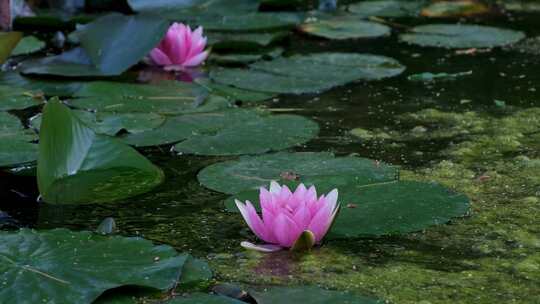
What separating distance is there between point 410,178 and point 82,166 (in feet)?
2.39

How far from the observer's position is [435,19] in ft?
15.0

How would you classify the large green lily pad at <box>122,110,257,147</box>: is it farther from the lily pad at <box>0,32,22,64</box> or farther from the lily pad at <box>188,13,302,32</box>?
the lily pad at <box>188,13,302,32</box>

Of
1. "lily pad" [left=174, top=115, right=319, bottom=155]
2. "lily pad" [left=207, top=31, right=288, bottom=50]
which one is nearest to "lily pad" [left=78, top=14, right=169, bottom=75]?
"lily pad" [left=207, top=31, right=288, bottom=50]

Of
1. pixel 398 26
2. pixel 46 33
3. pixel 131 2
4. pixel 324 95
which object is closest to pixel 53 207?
pixel 324 95

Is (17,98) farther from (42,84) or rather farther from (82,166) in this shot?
(82,166)

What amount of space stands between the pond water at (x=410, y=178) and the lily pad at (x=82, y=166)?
40mm

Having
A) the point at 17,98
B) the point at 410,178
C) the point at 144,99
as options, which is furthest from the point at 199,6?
the point at 410,178

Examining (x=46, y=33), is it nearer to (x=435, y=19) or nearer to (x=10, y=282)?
(x=435, y=19)

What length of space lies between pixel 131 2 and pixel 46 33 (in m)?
0.78

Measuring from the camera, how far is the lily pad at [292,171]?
7.45 ft

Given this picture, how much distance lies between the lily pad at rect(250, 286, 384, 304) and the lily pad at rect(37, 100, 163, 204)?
659 mm

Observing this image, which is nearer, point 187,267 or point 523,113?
point 187,267

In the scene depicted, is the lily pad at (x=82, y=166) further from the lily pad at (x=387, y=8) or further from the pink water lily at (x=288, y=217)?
the lily pad at (x=387, y=8)

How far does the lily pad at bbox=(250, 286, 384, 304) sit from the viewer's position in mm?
1625
